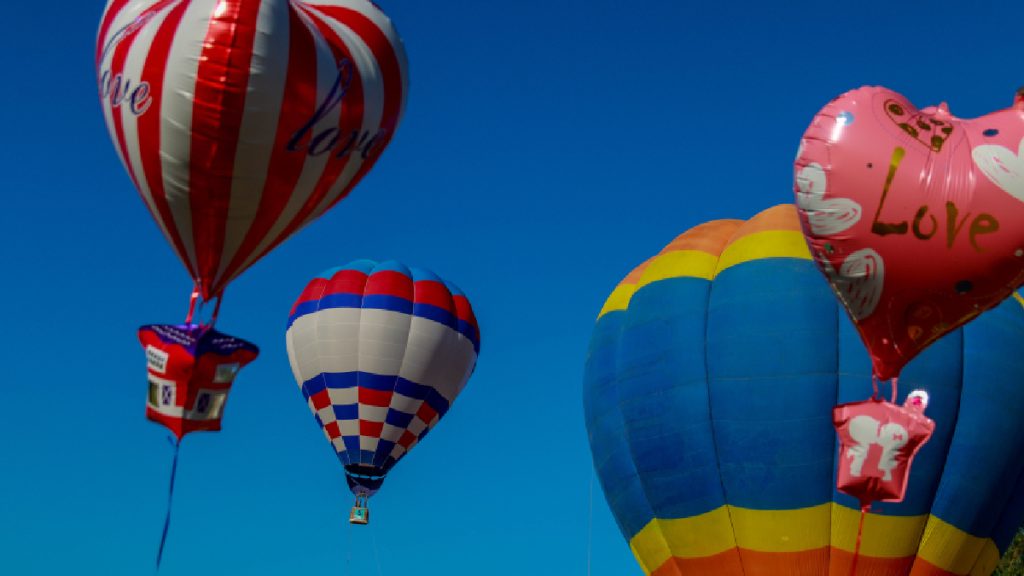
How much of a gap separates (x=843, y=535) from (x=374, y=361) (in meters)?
7.64

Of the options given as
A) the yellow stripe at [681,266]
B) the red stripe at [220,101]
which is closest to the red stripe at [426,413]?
the yellow stripe at [681,266]

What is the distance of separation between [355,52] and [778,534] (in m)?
5.99

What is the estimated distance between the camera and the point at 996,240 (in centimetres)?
901

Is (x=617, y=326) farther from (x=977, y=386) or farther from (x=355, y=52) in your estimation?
(x=355, y=52)

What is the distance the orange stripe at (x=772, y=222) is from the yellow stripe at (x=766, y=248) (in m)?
0.07

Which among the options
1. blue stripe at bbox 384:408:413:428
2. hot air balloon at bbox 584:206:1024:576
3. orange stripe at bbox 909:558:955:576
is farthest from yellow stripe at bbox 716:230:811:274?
blue stripe at bbox 384:408:413:428

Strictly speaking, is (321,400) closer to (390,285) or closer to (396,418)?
(396,418)

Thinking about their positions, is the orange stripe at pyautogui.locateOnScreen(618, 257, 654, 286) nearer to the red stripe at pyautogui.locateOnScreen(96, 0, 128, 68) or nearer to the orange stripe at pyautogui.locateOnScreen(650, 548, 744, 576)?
the orange stripe at pyautogui.locateOnScreen(650, 548, 744, 576)

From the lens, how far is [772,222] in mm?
14781

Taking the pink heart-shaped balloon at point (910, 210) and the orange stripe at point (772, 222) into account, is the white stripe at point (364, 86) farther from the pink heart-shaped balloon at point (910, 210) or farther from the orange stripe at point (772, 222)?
the orange stripe at point (772, 222)

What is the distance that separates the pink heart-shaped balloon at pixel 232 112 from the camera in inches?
408

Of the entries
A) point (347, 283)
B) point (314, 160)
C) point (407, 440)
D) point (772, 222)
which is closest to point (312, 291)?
point (347, 283)

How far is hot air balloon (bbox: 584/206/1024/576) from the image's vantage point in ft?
44.5

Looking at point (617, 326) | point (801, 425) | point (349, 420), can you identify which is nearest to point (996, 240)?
point (801, 425)
